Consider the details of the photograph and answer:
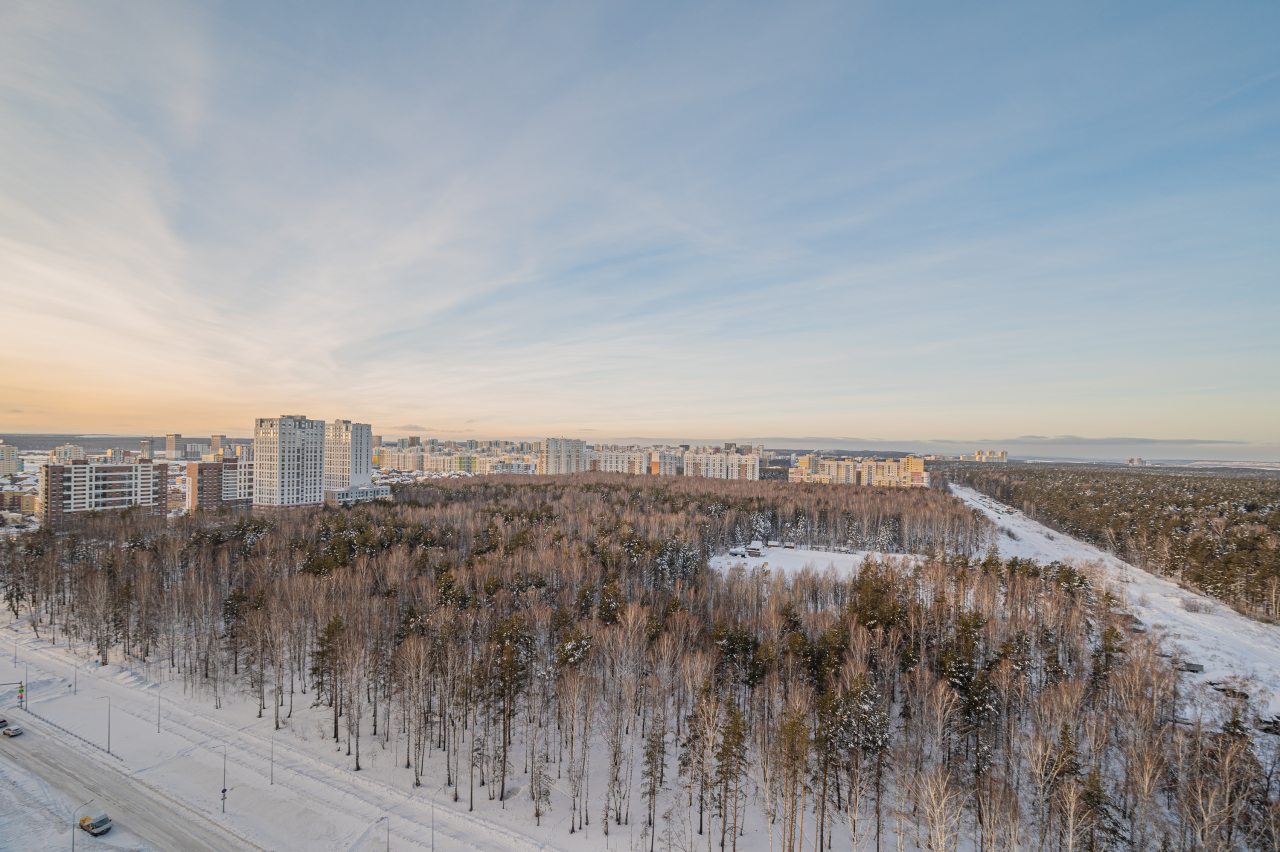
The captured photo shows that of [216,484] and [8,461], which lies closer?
[216,484]

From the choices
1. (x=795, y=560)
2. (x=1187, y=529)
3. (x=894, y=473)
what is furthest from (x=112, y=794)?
(x=894, y=473)

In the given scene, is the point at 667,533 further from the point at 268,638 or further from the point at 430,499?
the point at 430,499

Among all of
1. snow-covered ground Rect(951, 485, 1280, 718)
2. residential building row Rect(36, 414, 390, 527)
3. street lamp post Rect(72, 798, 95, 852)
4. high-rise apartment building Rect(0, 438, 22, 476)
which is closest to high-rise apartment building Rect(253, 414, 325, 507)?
residential building row Rect(36, 414, 390, 527)

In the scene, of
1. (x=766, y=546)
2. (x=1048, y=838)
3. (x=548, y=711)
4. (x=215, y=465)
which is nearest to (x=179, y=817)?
(x=548, y=711)

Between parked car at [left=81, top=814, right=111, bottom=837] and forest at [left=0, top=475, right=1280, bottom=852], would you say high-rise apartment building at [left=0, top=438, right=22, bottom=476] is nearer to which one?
forest at [left=0, top=475, right=1280, bottom=852]

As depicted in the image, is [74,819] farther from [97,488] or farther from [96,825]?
[97,488]

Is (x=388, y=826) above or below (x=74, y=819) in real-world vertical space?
below

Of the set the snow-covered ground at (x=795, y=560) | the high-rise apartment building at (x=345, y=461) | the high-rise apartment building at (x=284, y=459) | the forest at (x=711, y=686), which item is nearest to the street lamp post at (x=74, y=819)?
the forest at (x=711, y=686)
